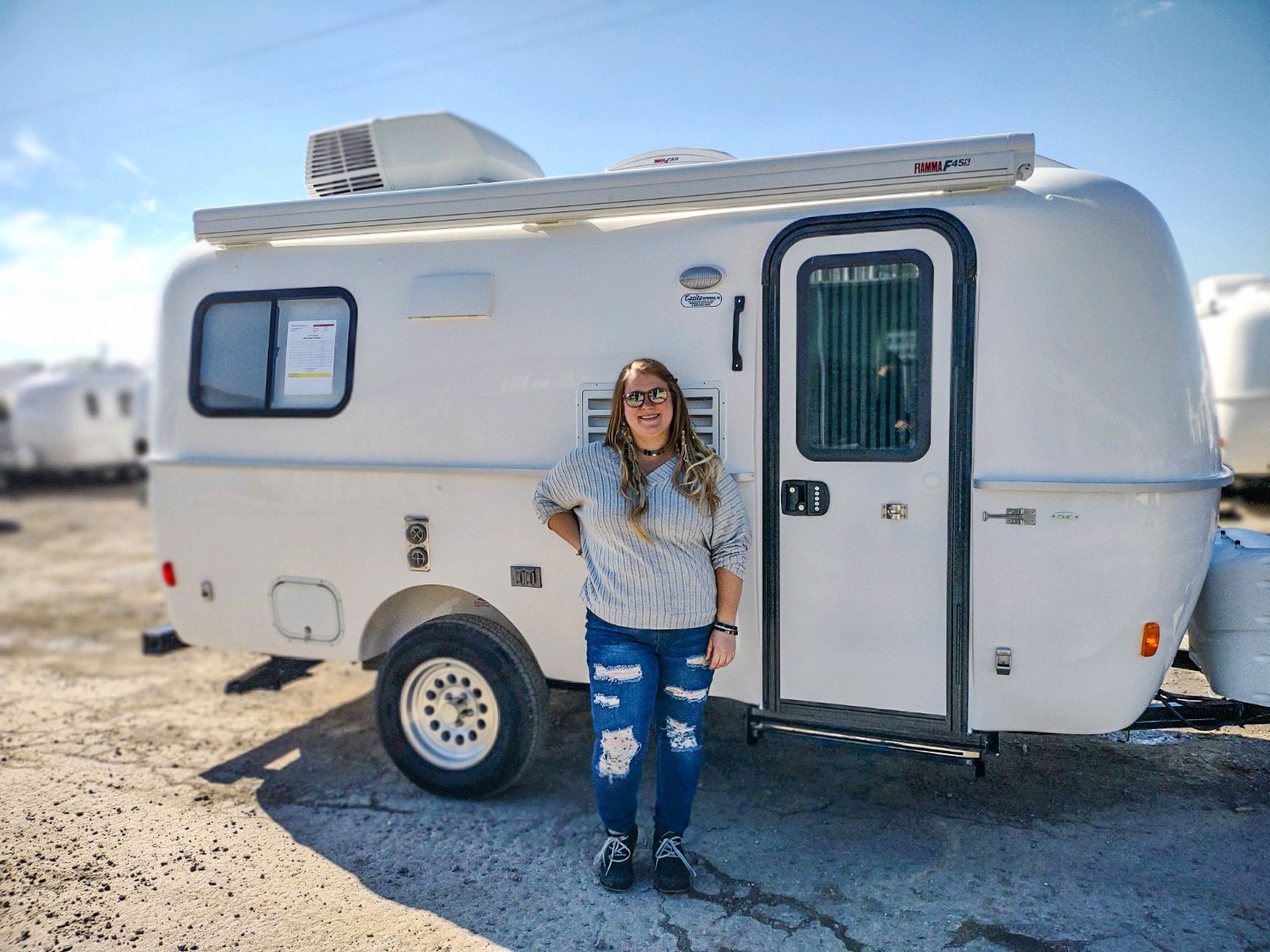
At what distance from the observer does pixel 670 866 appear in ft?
11.8

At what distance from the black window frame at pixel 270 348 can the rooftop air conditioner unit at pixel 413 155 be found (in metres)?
0.65

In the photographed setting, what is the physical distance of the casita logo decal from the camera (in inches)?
135

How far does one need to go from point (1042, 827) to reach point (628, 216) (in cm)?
326

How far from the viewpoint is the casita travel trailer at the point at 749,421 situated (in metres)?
3.42

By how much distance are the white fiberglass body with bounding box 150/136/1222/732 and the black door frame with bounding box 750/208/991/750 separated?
0.4 inches

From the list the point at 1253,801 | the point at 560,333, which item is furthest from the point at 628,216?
the point at 1253,801

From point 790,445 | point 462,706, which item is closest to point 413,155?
Answer: point 790,445

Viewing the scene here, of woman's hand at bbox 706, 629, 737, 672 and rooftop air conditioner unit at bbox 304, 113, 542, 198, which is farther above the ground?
rooftop air conditioner unit at bbox 304, 113, 542, 198

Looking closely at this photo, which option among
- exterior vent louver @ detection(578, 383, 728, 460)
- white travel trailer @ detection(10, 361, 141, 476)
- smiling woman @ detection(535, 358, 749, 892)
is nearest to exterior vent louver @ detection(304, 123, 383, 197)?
exterior vent louver @ detection(578, 383, 728, 460)

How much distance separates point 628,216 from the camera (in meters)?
3.98

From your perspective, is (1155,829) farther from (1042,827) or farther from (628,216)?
(628,216)

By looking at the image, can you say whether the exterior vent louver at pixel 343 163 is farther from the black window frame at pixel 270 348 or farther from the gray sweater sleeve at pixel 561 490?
the gray sweater sleeve at pixel 561 490

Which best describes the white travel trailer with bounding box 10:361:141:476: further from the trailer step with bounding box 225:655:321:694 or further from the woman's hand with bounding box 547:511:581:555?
the woman's hand with bounding box 547:511:581:555

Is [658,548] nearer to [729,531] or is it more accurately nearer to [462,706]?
[729,531]
